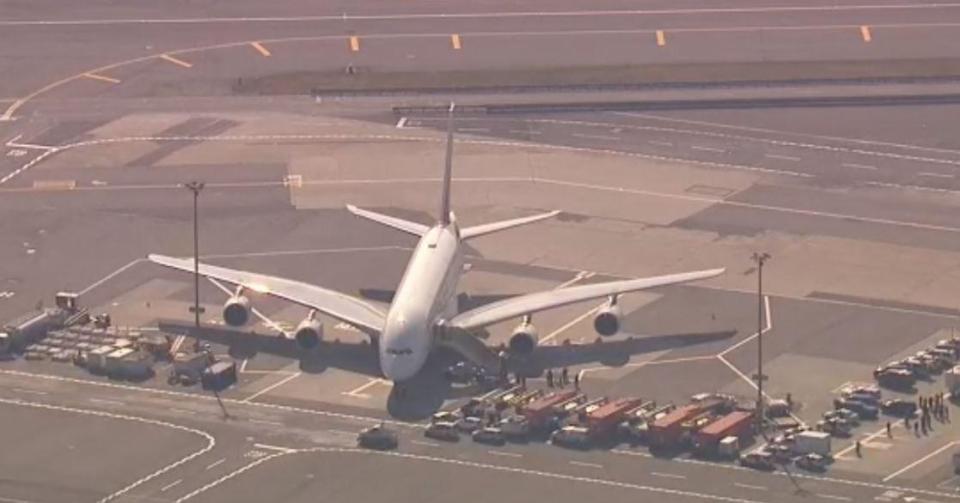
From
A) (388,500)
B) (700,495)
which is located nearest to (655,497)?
(700,495)

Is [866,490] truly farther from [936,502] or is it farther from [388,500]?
[388,500]

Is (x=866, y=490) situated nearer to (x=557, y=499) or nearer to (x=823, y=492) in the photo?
(x=823, y=492)

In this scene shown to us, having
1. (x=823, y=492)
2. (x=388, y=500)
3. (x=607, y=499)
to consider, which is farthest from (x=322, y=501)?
(x=823, y=492)

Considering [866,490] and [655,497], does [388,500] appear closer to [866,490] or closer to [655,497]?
[655,497]

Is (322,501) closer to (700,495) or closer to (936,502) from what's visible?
(700,495)

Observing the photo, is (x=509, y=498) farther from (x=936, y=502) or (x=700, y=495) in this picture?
(x=936, y=502)

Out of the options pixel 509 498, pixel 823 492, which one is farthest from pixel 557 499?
pixel 823 492
